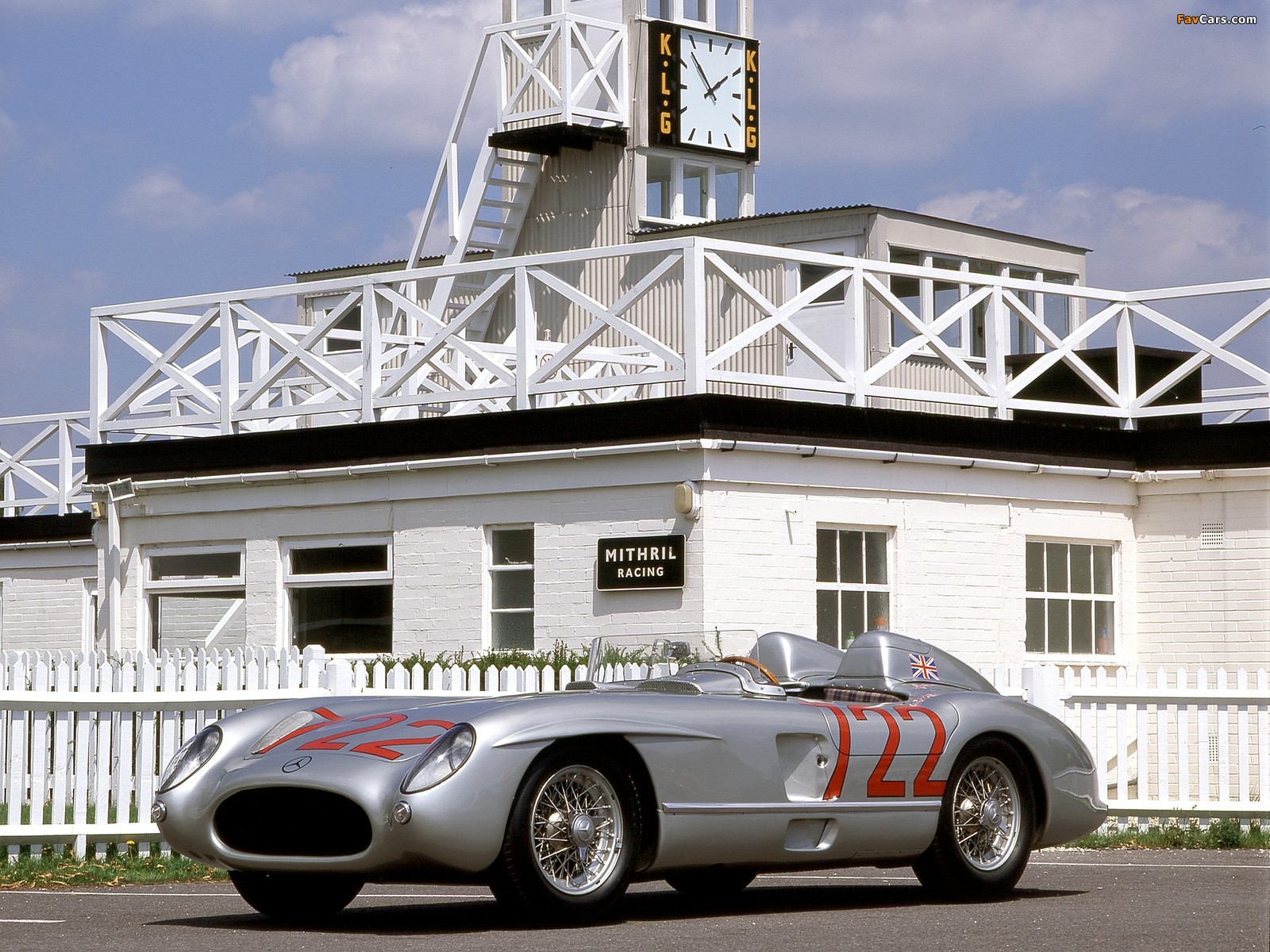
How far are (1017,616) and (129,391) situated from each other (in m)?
8.15

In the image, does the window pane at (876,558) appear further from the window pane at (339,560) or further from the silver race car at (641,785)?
the silver race car at (641,785)

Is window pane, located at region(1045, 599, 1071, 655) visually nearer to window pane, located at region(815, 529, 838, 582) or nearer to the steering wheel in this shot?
window pane, located at region(815, 529, 838, 582)

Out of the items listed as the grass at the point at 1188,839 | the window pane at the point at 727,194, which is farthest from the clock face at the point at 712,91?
the grass at the point at 1188,839

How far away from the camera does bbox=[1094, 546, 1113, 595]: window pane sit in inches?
690

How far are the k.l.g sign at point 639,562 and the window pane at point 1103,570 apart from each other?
4.67 m

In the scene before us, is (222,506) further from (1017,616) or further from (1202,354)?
(1202,354)

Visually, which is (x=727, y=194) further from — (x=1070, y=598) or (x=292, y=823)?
(x=292, y=823)

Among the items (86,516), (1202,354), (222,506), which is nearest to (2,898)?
(222,506)

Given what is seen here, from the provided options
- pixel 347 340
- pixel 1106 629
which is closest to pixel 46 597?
pixel 347 340

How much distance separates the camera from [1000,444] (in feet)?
54.0

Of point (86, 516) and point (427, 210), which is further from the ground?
point (427, 210)

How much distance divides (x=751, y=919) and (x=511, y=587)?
26.0 feet

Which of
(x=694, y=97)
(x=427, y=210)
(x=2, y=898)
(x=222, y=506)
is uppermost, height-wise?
(x=694, y=97)

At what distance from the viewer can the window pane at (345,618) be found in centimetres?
1667
